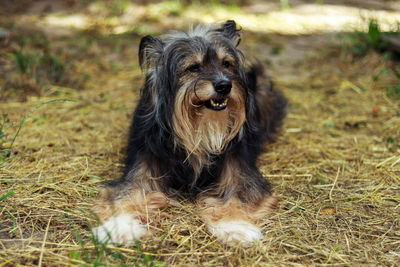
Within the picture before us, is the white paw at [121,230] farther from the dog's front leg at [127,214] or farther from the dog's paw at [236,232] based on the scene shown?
the dog's paw at [236,232]

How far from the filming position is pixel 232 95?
3.00 meters

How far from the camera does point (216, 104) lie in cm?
302

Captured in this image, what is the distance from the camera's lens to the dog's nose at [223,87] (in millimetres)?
2879

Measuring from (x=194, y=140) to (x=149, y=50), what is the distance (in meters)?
0.86

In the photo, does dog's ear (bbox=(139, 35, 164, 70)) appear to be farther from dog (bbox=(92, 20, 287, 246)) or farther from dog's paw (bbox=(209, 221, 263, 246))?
dog's paw (bbox=(209, 221, 263, 246))

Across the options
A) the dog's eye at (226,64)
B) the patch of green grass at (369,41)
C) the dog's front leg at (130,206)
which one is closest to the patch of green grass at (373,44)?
the patch of green grass at (369,41)

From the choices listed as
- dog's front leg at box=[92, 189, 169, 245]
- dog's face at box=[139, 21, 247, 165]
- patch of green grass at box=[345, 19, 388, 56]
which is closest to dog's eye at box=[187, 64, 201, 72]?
dog's face at box=[139, 21, 247, 165]

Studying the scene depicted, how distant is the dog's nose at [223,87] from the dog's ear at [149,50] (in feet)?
2.07

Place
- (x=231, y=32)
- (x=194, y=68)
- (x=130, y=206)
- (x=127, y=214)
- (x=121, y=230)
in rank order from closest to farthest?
(x=121, y=230) → (x=127, y=214) → (x=130, y=206) → (x=194, y=68) → (x=231, y=32)

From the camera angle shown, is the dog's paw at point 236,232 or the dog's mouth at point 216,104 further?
the dog's mouth at point 216,104

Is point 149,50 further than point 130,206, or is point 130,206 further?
point 149,50

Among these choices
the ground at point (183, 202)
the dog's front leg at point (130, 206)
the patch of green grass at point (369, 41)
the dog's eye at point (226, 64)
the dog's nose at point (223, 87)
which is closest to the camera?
the ground at point (183, 202)

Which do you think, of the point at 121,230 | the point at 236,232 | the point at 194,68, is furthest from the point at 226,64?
the point at 121,230

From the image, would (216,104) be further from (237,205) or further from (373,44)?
(373,44)
